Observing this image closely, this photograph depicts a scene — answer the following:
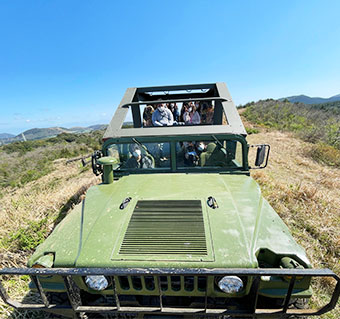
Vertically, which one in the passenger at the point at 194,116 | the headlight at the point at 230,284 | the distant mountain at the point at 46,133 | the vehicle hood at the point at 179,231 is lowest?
the distant mountain at the point at 46,133

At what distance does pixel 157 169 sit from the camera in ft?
10.5

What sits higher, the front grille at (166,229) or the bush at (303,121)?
the front grille at (166,229)

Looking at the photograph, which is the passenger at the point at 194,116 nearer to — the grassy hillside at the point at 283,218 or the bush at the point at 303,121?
the grassy hillside at the point at 283,218

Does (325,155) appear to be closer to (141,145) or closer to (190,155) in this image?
(190,155)

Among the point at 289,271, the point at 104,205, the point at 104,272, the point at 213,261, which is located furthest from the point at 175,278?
the point at 104,205

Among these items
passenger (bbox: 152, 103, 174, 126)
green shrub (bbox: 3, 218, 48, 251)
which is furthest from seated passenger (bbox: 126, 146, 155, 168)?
green shrub (bbox: 3, 218, 48, 251)

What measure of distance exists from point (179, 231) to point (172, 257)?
0.30 m

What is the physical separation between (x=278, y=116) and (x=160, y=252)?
21.4 m

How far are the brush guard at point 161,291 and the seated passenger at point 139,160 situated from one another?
74.8 inches

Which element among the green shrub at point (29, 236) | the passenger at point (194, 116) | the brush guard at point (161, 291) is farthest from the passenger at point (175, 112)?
the brush guard at point (161, 291)

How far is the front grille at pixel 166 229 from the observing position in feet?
5.64

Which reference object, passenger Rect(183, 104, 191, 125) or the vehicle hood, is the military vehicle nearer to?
the vehicle hood

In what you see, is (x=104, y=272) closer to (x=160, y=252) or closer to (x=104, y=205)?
(x=160, y=252)

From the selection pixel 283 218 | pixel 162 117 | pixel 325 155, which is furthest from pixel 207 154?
pixel 325 155
